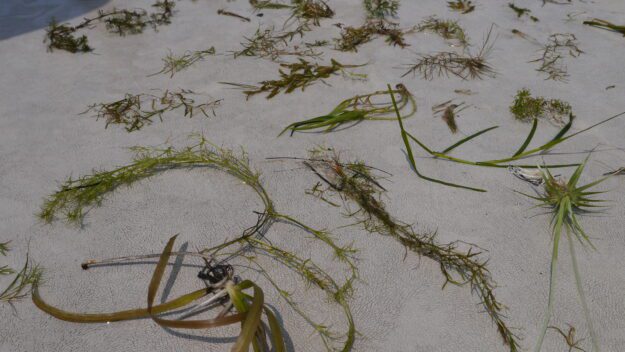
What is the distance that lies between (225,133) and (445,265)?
123 centimetres

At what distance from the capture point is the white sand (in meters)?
1.48

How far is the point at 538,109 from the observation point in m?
2.28

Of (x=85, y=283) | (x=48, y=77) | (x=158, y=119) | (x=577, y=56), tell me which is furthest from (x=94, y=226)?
(x=577, y=56)

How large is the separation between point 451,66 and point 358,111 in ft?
2.71

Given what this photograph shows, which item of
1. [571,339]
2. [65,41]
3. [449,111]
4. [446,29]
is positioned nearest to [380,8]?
[446,29]

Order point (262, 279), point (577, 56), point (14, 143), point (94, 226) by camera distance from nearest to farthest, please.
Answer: point (262, 279) → point (94, 226) → point (14, 143) → point (577, 56)

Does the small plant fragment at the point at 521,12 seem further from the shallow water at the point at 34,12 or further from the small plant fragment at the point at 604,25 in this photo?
the shallow water at the point at 34,12

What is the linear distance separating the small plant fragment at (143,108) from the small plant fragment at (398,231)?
733mm

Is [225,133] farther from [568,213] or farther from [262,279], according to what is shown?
[568,213]

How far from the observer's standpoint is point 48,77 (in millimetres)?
2414

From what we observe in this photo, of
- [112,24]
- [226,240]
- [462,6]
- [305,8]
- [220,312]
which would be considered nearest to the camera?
[220,312]

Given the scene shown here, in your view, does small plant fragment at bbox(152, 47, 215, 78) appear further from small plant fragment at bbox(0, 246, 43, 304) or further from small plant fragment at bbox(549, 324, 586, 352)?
small plant fragment at bbox(549, 324, 586, 352)

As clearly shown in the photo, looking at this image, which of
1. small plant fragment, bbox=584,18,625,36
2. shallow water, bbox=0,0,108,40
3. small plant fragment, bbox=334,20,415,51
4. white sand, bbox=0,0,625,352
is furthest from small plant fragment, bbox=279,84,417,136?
shallow water, bbox=0,0,108,40

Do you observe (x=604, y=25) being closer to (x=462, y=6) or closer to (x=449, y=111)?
(x=462, y=6)
